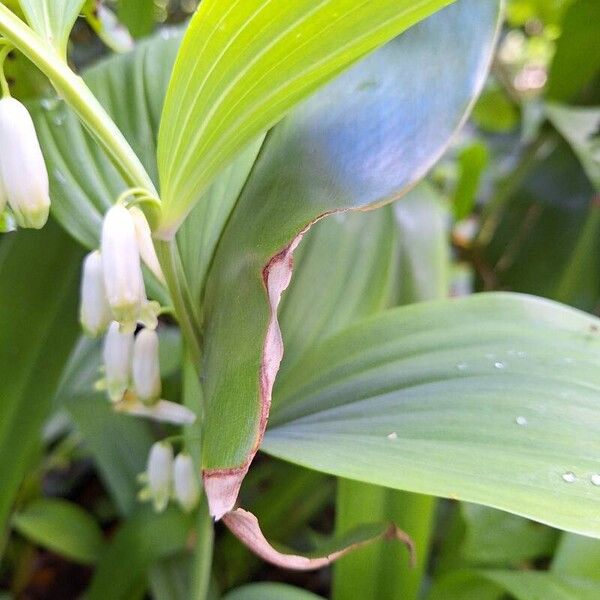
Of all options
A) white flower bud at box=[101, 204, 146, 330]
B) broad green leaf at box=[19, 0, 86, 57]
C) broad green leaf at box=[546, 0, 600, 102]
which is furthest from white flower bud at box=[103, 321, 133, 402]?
broad green leaf at box=[546, 0, 600, 102]

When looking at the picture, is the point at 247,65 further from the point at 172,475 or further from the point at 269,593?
the point at 269,593

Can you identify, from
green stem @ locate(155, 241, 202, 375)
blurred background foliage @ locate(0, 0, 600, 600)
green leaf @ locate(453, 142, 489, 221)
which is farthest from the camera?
green leaf @ locate(453, 142, 489, 221)

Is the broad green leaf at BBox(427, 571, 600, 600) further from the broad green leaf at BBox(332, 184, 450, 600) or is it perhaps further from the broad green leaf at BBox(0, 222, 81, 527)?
the broad green leaf at BBox(0, 222, 81, 527)

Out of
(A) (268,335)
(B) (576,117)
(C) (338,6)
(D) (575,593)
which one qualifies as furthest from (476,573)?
(B) (576,117)

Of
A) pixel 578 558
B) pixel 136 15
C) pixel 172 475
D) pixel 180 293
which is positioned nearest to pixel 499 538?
pixel 578 558

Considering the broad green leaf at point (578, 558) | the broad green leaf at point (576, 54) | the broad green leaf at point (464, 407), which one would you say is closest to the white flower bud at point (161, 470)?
the broad green leaf at point (464, 407)

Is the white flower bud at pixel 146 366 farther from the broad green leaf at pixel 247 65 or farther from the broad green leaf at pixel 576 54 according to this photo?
the broad green leaf at pixel 576 54
